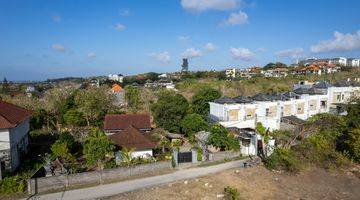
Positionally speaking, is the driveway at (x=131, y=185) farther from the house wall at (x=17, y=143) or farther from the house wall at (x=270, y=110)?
the house wall at (x=270, y=110)

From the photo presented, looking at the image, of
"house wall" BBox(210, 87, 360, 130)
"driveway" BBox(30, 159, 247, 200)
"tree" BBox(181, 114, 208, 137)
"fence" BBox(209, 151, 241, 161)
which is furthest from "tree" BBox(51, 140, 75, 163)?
"house wall" BBox(210, 87, 360, 130)

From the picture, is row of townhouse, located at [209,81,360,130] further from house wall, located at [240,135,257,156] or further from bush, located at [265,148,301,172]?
bush, located at [265,148,301,172]

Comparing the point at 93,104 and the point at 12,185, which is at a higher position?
the point at 93,104

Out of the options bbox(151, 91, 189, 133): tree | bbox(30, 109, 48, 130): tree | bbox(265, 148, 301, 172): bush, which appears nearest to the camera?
bbox(265, 148, 301, 172): bush

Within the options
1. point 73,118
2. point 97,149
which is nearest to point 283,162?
point 97,149

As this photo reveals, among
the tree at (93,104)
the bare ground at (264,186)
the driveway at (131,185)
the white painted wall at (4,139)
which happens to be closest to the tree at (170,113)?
the tree at (93,104)

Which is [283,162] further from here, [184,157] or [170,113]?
[170,113]
